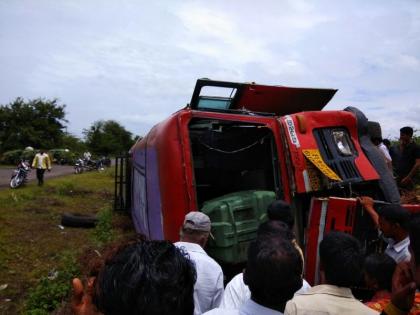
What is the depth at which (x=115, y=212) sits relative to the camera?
10.7 m

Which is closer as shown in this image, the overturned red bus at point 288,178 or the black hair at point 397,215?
the black hair at point 397,215

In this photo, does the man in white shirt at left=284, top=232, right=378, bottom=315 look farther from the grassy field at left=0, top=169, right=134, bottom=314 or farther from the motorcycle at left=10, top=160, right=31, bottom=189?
the motorcycle at left=10, top=160, right=31, bottom=189

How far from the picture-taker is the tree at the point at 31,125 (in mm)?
37062

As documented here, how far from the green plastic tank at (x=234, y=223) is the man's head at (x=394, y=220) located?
1201 millimetres

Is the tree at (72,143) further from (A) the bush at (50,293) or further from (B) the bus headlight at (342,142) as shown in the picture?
(B) the bus headlight at (342,142)

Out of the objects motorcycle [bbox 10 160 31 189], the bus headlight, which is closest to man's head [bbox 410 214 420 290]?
the bus headlight

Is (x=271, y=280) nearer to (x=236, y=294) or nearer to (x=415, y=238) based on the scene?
(x=236, y=294)

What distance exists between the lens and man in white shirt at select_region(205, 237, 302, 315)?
A: 5.81 feet

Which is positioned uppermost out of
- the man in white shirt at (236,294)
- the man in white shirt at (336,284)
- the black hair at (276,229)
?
the black hair at (276,229)

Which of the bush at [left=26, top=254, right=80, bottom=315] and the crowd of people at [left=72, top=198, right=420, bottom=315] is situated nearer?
the crowd of people at [left=72, top=198, right=420, bottom=315]

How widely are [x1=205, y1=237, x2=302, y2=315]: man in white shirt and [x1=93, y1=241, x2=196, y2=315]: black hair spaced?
533 mm

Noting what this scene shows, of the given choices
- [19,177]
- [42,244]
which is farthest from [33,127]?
[42,244]

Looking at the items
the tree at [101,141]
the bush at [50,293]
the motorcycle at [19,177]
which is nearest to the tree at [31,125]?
the tree at [101,141]

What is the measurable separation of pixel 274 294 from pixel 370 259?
3.35ft
